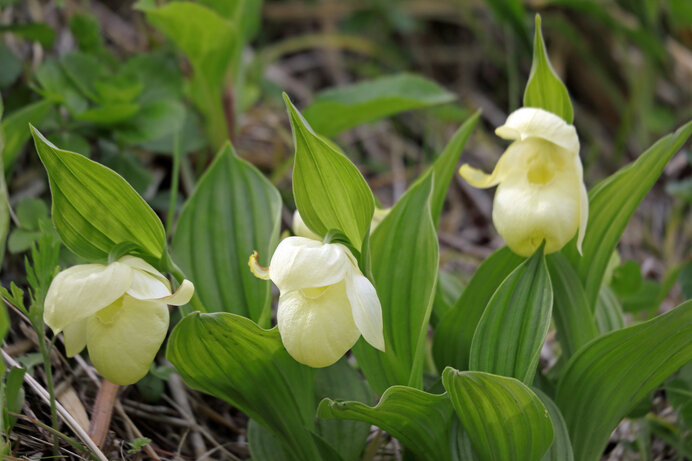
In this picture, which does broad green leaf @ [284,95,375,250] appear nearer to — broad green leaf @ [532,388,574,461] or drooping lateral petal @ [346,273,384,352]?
drooping lateral petal @ [346,273,384,352]

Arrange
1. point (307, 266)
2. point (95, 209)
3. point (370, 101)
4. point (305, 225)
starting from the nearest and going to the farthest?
point (307, 266)
point (95, 209)
point (305, 225)
point (370, 101)

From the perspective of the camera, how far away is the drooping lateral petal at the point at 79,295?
95cm

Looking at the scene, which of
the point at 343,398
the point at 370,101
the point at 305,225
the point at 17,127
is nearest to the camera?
the point at 305,225

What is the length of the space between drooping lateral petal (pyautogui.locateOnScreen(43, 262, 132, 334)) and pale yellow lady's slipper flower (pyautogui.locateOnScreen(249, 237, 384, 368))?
0.78 feet

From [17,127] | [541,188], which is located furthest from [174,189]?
[541,188]

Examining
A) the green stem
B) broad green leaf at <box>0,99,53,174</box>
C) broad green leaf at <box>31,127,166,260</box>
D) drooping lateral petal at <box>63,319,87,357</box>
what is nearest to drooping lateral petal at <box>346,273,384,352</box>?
broad green leaf at <box>31,127,166,260</box>

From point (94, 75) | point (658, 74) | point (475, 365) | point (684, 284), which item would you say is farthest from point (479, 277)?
point (658, 74)

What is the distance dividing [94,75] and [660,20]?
2230 millimetres

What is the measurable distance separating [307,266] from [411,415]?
33cm

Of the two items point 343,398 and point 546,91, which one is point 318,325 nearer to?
point 343,398

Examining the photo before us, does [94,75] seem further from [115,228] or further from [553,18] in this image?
[553,18]

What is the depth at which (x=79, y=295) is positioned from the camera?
3.12 feet

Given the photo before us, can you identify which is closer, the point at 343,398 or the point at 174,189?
the point at 343,398

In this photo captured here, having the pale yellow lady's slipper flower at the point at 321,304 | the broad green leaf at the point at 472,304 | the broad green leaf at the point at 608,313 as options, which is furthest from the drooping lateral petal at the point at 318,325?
the broad green leaf at the point at 608,313
